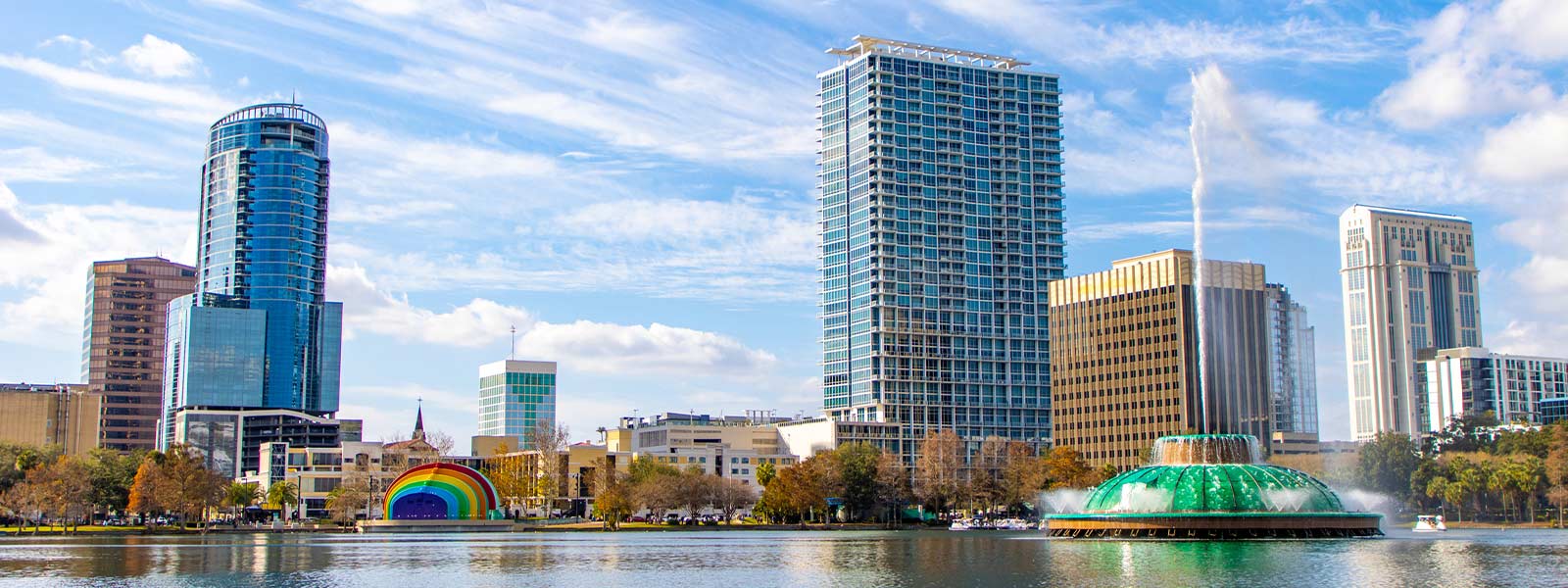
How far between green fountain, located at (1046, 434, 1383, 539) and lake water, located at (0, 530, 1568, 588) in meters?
3.06

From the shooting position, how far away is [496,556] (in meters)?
115

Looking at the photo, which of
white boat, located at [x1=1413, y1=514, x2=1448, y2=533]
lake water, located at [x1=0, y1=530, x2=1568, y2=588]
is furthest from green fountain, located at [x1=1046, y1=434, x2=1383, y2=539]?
white boat, located at [x1=1413, y1=514, x2=1448, y2=533]

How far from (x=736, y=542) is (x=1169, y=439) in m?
45.2

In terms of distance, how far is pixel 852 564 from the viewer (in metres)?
97.4

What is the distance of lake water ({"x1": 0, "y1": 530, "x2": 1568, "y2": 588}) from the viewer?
77.0 m

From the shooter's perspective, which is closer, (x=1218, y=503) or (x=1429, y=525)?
(x=1218, y=503)

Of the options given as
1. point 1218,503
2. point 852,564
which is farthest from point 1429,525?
point 852,564

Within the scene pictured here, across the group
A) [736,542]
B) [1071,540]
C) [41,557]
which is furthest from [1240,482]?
[41,557]

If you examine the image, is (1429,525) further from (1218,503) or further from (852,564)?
(852,564)

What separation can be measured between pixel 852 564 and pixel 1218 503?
3119cm

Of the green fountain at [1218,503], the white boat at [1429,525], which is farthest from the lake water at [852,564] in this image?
the white boat at [1429,525]

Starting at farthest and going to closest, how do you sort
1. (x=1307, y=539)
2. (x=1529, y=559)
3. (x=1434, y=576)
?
(x=1307, y=539)
(x=1529, y=559)
(x=1434, y=576)

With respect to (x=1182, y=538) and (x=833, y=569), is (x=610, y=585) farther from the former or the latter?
(x=1182, y=538)

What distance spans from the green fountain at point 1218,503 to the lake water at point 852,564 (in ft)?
10.0
